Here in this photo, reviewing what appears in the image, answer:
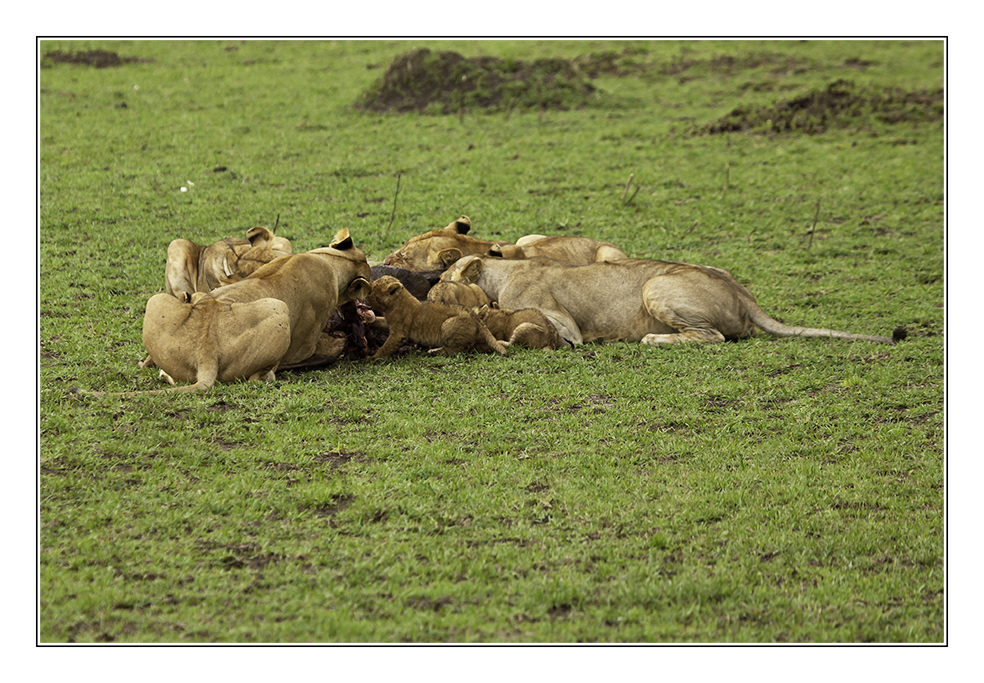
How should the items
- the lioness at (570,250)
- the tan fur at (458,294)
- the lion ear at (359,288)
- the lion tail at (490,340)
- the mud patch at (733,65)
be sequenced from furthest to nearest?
the mud patch at (733,65), the lioness at (570,250), the tan fur at (458,294), the lion tail at (490,340), the lion ear at (359,288)

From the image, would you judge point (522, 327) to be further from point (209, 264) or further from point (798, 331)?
point (209, 264)

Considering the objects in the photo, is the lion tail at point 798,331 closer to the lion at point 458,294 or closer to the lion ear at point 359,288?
the lion at point 458,294

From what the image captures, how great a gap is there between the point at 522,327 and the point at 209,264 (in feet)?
9.73

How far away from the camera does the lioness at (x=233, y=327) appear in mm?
7949

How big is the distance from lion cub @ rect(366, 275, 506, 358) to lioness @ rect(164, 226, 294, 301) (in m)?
1.11

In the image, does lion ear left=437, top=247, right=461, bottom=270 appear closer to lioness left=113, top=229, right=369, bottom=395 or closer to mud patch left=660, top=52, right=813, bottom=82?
lioness left=113, top=229, right=369, bottom=395

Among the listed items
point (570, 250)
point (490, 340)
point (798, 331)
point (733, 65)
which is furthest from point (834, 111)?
point (490, 340)

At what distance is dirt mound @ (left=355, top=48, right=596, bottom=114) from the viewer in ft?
68.6

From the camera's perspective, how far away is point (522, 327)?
9.44 meters

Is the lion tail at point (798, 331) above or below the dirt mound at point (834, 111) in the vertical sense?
below

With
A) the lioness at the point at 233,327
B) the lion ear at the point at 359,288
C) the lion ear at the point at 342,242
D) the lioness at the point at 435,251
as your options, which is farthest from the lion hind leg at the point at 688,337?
the lioness at the point at 233,327

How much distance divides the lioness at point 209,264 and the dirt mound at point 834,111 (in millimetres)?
11856

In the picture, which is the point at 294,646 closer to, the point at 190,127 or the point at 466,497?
the point at 466,497
